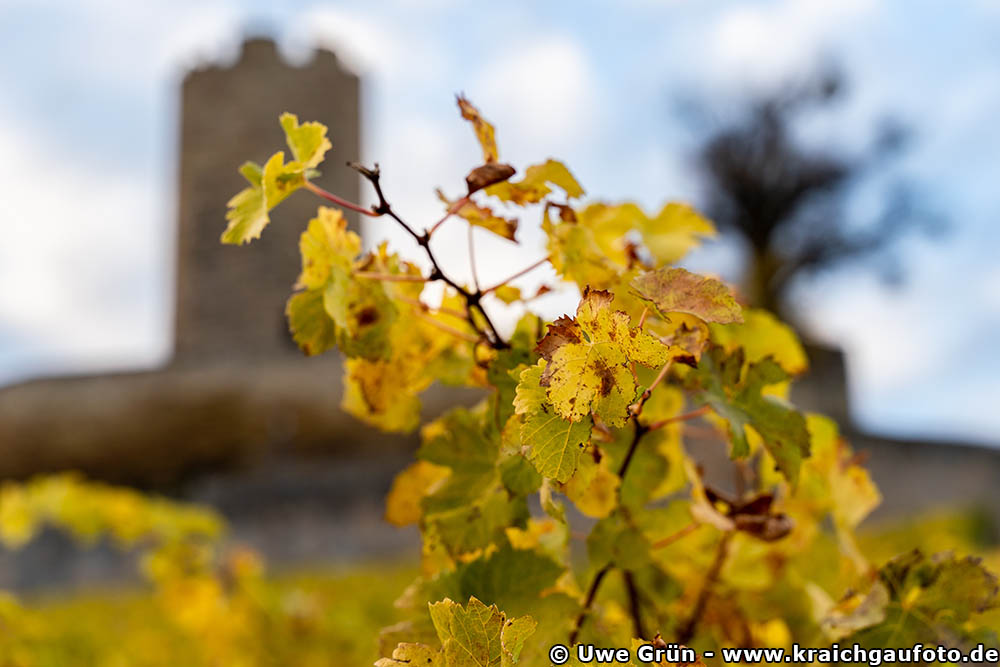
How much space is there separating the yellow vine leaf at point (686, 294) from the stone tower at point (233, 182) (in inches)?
330

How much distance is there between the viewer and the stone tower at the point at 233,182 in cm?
862

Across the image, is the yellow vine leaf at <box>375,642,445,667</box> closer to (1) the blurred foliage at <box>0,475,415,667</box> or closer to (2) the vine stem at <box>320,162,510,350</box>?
(2) the vine stem at <box>320,162,510,350</box>

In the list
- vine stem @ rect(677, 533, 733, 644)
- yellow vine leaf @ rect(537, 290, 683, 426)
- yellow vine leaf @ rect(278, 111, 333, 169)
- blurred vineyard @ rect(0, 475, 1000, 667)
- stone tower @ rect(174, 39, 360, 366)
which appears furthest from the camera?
stone tower @ rect(174, 39, 360, 366)

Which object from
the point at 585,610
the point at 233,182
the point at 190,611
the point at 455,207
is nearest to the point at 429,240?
the point at 455,207

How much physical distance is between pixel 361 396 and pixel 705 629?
219mm

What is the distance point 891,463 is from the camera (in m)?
5.84

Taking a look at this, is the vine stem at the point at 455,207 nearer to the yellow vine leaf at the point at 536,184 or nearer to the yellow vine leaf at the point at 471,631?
the yellow vine leaf at the point at 536,184

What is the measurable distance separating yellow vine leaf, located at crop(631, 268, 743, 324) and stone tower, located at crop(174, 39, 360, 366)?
330 inches

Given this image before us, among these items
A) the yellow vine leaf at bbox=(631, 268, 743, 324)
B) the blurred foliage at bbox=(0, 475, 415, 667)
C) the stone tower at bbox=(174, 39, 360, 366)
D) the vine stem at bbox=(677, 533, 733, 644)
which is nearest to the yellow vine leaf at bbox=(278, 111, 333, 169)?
the yellow vine leaf at bbox=(631, 268, 743, 324)

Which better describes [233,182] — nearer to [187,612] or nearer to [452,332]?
[187,612]

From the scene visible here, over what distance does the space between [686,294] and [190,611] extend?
105cm

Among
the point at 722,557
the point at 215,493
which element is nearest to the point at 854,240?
the point at 215,493

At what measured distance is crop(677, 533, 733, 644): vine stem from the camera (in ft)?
1.58

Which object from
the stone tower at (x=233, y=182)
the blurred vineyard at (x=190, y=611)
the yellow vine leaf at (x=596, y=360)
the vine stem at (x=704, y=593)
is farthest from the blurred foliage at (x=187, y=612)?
the stone tower at (x=233, y=182)
